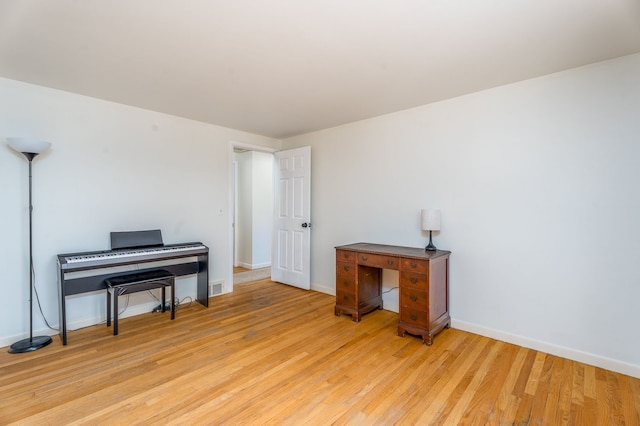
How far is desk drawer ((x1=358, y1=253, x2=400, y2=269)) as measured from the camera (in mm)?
2955

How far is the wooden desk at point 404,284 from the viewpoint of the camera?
2.74 meters

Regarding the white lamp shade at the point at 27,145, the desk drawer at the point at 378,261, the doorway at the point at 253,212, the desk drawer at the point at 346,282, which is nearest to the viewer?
the white lamp shade at the point at 27,145

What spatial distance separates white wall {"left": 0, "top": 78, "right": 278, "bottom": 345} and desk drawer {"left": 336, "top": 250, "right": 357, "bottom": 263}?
5.99 feet

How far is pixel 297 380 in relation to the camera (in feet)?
6.96

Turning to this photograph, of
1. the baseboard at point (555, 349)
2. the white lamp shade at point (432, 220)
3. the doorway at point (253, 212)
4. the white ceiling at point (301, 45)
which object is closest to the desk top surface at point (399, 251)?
the white lamp shade at point (432, 220)

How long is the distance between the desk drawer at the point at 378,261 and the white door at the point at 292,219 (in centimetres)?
128

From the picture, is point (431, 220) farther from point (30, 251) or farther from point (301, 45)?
point (30, 251)

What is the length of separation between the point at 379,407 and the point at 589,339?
185 centimetres

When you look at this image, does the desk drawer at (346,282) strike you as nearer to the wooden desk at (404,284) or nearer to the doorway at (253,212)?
the wooden desk at (404,284)

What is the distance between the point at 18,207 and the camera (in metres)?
2.68

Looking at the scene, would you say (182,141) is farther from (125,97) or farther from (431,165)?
(431,165)

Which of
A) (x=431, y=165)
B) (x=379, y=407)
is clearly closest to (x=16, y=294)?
(x=379, y=407)

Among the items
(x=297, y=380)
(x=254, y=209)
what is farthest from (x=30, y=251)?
(x=254, y=209)

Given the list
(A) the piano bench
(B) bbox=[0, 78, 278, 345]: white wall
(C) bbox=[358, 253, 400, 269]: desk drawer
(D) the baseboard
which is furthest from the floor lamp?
(D) the baseboard
